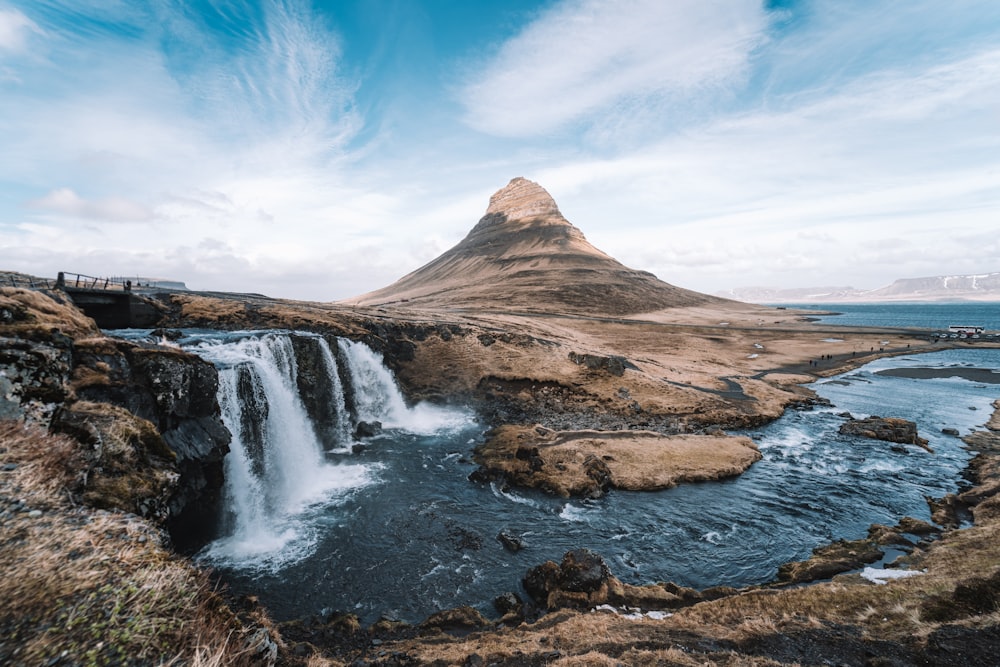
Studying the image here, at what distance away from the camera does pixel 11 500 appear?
9.48m

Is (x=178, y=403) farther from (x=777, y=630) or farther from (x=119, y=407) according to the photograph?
(x=777, y=630)

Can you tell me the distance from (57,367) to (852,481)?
4982cm

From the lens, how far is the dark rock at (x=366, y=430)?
42812 mm

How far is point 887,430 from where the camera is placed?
139 ft

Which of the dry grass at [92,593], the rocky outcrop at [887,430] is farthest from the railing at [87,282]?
the rocky outcrop at [887,430]

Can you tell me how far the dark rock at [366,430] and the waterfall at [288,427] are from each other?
42.3 inches

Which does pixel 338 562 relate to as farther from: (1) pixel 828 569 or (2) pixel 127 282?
(2) pixel 127 282

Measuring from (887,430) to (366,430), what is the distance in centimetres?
5336

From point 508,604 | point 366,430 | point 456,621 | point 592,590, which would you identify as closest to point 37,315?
point 456,621

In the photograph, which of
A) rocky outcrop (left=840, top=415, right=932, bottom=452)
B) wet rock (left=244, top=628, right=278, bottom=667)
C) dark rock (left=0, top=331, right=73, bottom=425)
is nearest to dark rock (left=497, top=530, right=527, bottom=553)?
wet rock (left=244, top=628, right=278, bottom=667)

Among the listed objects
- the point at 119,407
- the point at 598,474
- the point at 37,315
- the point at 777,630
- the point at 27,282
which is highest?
the point at 27,282

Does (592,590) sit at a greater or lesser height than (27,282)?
lesser

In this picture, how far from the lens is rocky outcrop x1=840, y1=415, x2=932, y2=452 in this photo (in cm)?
4075

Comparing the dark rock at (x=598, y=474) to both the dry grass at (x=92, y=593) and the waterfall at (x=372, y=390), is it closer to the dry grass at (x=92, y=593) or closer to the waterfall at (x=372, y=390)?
the waterfall at (x=372, y=390)
